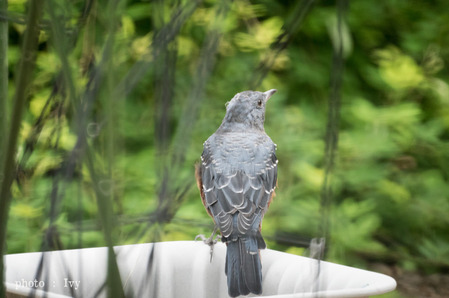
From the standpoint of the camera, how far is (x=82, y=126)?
421mm

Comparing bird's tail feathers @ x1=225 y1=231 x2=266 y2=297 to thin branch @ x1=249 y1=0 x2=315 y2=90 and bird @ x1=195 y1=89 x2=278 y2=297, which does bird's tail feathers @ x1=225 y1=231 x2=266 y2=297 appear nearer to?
bird @ x1=195 y1=89 x2=278 y2=297

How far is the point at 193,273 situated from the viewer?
914 mm

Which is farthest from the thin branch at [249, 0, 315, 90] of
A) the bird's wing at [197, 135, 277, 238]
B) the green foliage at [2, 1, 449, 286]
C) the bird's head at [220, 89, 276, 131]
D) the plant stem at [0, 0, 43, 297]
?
the green foliage at [2, 1, 449, 286]

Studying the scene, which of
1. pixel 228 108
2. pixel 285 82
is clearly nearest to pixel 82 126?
pixel 228 108

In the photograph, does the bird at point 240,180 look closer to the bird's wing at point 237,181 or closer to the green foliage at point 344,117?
the bird's wing at point 237,181

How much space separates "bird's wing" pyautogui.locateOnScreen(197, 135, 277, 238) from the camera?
3.18 ft

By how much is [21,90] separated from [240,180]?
0.62 metres

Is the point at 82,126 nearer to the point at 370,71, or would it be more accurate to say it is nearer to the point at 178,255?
the point at 178,255

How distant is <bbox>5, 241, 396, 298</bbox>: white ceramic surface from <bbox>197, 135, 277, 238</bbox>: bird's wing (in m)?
0.05

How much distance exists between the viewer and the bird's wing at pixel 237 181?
3.18 feet

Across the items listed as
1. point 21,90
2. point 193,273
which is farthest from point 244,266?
point 21,90

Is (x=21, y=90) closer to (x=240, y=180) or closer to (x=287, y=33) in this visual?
(x=287, y=33)

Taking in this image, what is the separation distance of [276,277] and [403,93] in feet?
3.68

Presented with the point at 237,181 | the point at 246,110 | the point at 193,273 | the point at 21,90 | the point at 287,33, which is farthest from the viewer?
the point at 246,110
